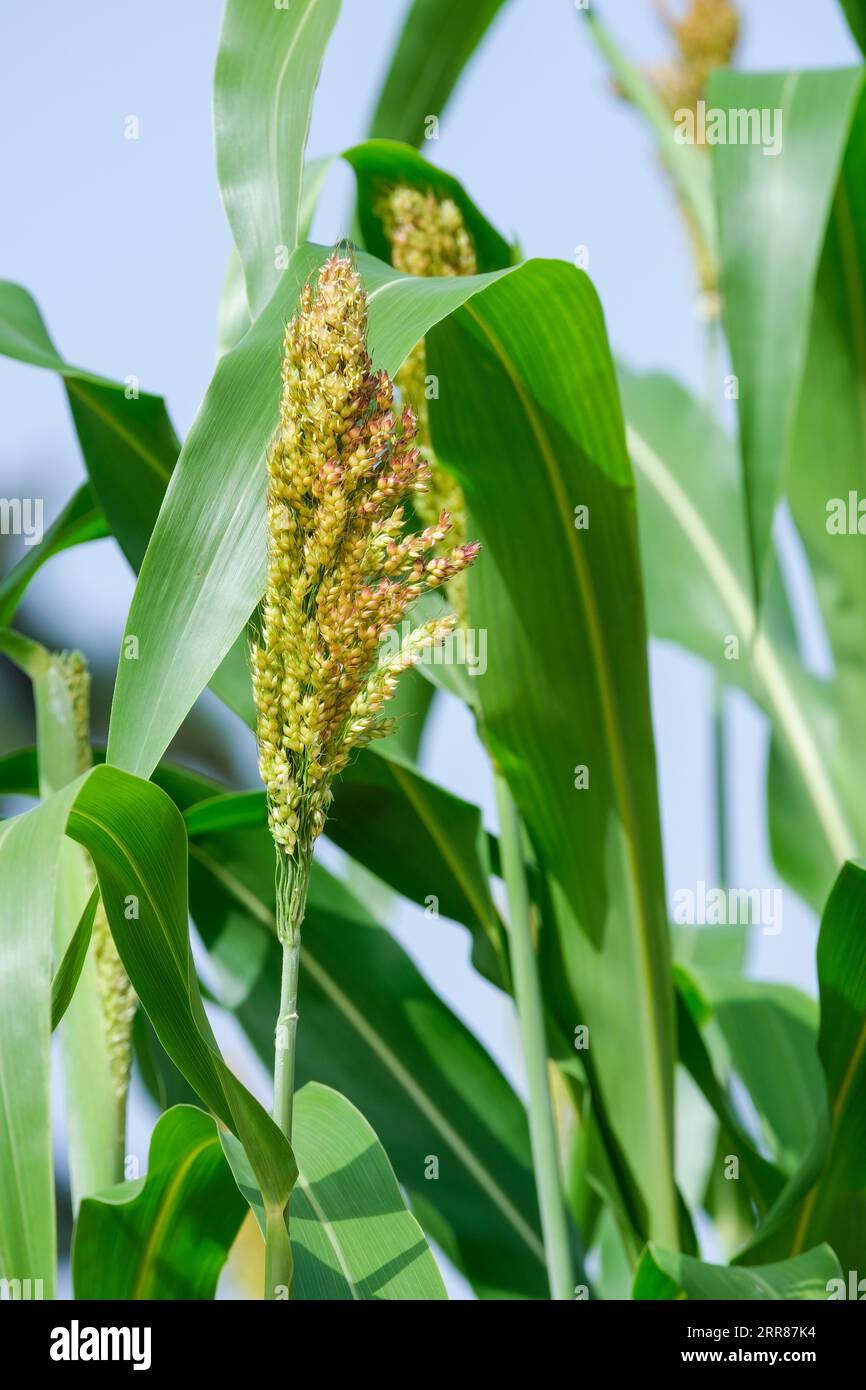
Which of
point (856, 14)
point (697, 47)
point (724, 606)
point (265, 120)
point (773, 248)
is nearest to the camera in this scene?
point (265, 120)

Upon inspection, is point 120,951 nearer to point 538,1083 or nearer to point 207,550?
point 207,550

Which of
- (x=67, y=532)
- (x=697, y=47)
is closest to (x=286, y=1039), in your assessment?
(x=67, y=532)

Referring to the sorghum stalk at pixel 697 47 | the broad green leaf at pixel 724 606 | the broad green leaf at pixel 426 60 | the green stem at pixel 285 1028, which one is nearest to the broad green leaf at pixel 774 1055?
the broad green leaf at pixel 724 606

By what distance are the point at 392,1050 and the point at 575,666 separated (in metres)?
0.29

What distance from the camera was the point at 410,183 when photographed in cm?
69

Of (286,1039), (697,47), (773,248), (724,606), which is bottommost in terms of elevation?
(286,1039)

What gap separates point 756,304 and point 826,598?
0.29m

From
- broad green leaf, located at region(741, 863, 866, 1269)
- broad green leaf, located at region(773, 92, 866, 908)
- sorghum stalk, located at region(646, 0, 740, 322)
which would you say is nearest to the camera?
broad green leaf, located at region(741, 863, 866, 1269)

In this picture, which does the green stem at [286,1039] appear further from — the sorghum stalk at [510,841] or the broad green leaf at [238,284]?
the broad green leaf at [238,284]

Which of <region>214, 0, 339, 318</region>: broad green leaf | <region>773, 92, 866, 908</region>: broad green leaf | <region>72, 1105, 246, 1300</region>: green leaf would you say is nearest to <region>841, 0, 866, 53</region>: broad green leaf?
<region>773, 92, 866, 908</region>: broad green leaf

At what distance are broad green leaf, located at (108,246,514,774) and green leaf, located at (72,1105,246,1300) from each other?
0.25m

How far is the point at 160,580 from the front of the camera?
0.42 meters

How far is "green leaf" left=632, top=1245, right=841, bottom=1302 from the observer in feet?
1.79

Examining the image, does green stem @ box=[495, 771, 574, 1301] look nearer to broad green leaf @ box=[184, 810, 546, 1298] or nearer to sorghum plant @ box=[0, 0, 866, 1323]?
sorghum plant @ box=[0, 0, 866, 1323]
